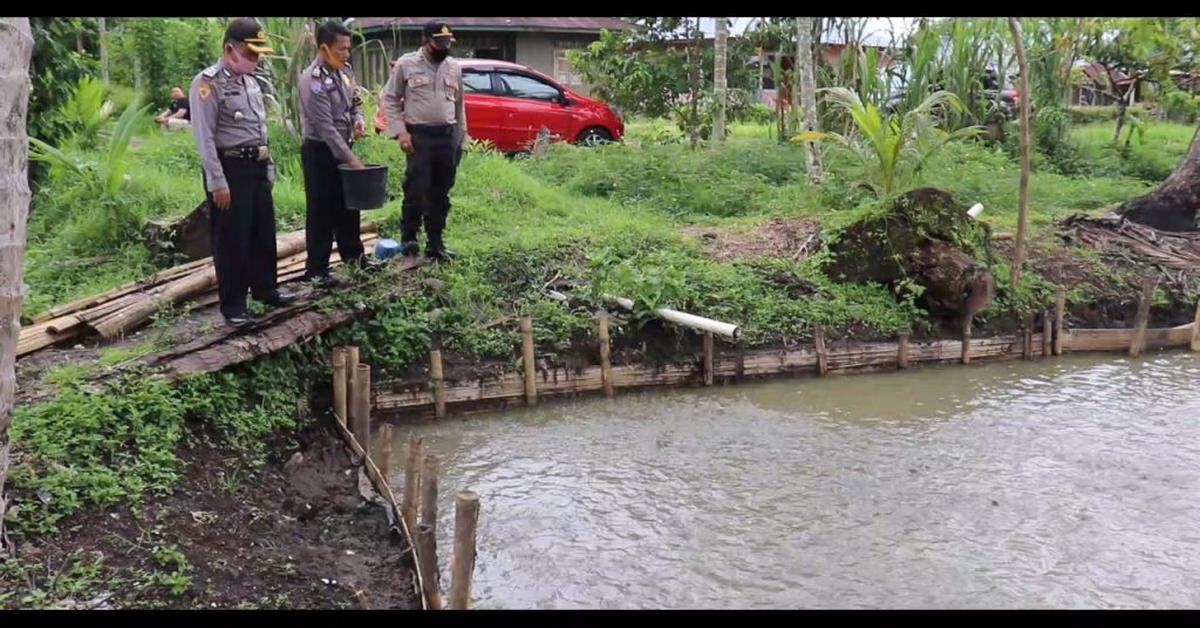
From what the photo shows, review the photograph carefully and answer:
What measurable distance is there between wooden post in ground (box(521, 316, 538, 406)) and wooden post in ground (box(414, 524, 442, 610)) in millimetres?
2884

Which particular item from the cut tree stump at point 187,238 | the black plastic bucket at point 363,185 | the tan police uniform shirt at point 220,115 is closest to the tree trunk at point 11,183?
the tan police uniform shirt at point 220,115

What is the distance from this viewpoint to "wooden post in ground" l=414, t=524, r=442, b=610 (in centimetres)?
370

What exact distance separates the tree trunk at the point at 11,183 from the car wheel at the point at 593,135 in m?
10.3

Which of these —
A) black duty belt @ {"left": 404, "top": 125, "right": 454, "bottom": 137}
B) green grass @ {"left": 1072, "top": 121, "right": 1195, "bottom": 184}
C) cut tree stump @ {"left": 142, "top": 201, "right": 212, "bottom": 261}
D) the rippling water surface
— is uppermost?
black duty belt @ {"left": 404, "top": 125, "right": 454, "bottom": 137}

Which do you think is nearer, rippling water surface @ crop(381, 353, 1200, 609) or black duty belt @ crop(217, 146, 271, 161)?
rippling water surface @ crop(381, 353, 1200, 609)

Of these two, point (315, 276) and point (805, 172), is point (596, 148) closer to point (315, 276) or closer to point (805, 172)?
point (805, 172)

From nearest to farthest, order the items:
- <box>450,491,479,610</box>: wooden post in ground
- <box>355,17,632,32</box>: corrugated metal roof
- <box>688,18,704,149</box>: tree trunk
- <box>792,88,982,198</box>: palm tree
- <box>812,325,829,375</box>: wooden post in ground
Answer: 1. <box>450,491,479,610</box>: wooden post in ground
2. <box>812,325,829,375</box>: wooden post in ground
3. <box>792,88,982,198</box>: palm tree
4. <box>688,18,704,149</box>: tree trunk
5. <box>355,17,632,32</box>: corrugated metal roof

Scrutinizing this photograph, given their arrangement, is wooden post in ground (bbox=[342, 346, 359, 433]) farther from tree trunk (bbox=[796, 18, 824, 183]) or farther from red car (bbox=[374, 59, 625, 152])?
red car (bbox=[374, 59, 625, 152])

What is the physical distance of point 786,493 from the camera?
536 centimetres

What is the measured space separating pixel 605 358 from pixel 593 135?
282 inches

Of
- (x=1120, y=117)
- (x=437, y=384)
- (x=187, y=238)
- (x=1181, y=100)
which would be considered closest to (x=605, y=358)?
(x=437, y=384)

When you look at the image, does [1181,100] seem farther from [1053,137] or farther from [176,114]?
[176,114]

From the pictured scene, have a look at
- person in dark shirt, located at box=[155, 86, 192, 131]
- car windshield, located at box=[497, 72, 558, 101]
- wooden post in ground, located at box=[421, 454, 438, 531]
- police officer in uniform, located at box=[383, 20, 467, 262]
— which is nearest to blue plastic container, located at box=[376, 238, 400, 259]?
police officer in uniform, located at box=[383, 20, 467, 262]

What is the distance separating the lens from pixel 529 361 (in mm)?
6703
